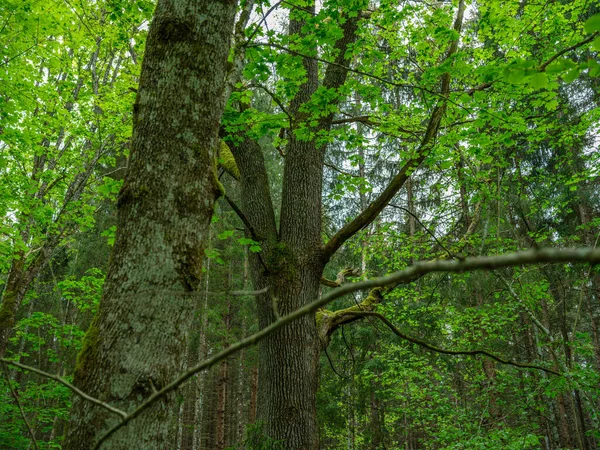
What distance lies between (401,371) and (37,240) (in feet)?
25.8

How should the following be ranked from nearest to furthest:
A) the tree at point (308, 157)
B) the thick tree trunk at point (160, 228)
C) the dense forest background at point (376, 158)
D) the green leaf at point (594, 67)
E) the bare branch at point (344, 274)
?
the thick tree trunk at point (160, 228)
the green leaf at point (594, 67)
the tree at point (308, 157)
the dense forest background at point (376, 158)
the bare branch at point (344, 274)

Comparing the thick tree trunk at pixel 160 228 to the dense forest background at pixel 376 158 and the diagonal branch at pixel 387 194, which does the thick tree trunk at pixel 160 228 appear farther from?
the diagonal branch at pixel 387 194

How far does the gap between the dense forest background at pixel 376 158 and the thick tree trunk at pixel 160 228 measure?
206 millimetres

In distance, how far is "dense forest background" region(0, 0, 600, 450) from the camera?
3.55m

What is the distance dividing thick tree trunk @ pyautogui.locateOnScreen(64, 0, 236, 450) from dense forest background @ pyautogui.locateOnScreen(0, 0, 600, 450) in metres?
0.21

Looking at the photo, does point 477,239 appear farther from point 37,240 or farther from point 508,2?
point 37,240

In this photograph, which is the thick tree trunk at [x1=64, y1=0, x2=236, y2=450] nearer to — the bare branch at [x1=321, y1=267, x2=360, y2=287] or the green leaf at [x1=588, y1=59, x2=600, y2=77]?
the green leaf at [x1=588, y1=59, x2=600, y2=77]

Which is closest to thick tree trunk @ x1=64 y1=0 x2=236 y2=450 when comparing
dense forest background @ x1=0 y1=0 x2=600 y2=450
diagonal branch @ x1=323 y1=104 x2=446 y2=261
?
dense forest background @ x1=0 y1=0 x2=600 y2=450

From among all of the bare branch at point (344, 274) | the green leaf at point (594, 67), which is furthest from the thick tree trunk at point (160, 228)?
the bare branch at point (344, 274)

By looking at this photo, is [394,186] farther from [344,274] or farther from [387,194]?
[344,274]

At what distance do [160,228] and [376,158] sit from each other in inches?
285

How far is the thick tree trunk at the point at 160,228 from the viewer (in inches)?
50.0

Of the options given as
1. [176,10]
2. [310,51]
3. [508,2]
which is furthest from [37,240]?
[508,2]

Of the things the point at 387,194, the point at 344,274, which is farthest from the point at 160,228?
the point at 344,274
